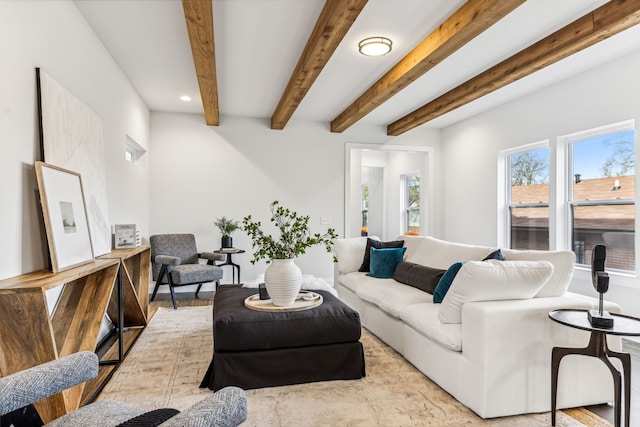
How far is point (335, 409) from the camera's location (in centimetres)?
218

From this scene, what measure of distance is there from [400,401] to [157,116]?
4947mm

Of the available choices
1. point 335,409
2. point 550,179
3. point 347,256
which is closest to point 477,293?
point 335,409

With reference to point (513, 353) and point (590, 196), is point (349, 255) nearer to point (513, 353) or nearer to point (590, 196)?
point (513, 353)

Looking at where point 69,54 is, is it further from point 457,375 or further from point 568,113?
point 568,113

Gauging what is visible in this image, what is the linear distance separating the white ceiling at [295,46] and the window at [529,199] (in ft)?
2.73

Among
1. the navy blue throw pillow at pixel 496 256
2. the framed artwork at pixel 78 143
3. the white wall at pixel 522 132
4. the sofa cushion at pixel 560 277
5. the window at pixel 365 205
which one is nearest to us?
the framed artwork at pixel 78 143

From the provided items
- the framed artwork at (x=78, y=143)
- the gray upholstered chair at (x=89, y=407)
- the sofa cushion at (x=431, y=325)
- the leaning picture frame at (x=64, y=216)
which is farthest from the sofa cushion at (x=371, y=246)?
the gray upholstered chair at (x=89, y=407)

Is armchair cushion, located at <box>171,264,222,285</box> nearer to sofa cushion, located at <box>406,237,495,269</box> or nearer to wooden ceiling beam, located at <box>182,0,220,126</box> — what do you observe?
wooden ceiling beam, located at <box>182,0,220,126</box>

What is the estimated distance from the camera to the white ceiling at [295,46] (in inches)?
110

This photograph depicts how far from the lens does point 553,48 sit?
3170mm

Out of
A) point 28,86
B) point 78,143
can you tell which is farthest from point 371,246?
point 28,86

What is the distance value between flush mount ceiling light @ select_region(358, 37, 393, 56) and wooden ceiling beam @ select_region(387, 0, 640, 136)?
1232 mm

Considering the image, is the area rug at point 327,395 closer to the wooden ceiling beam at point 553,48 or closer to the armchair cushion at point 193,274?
the armchair cushion at point 193,274

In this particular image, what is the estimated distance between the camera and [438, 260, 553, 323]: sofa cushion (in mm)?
2219
